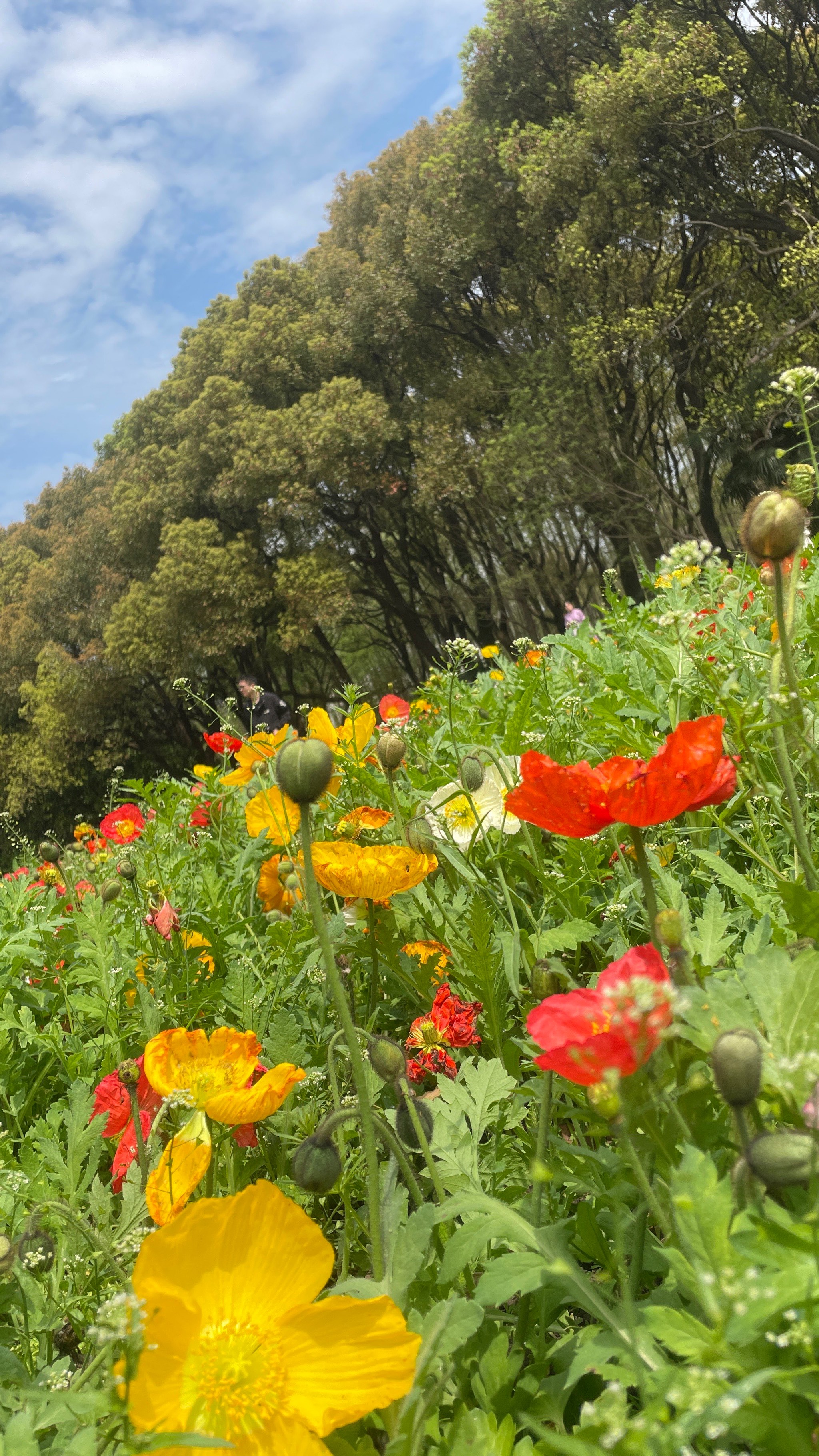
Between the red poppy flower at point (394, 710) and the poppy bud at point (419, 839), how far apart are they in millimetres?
842

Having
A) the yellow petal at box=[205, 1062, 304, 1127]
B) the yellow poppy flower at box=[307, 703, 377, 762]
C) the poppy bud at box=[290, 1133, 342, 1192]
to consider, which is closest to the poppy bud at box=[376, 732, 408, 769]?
the yellow poppy flower at box=[307, 703, 377, 762]

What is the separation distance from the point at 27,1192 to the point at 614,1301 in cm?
68

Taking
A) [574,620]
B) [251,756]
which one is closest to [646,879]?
[251,756]

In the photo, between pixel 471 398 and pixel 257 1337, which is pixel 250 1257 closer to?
pixel 257 1337

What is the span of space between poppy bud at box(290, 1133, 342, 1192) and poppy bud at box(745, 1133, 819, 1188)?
354 mm

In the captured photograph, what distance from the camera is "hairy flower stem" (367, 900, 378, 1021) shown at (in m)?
1.31

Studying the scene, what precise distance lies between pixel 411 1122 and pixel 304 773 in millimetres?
357

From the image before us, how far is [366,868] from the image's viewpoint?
1109mm

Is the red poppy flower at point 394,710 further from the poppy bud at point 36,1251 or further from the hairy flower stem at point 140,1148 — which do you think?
the poppy bud at point 36,1251

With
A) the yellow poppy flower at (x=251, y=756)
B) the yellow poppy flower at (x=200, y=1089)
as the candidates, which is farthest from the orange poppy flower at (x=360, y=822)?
the yellow poppy flower at (x=200, y=1089)

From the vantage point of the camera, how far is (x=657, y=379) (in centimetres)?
1527

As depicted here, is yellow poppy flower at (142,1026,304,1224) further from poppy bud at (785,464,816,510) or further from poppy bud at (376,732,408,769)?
poppy bud at (785,464,816,510)

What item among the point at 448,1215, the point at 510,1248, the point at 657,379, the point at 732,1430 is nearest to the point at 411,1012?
the point at 510,1248

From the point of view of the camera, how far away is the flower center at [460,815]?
4.90 feet
